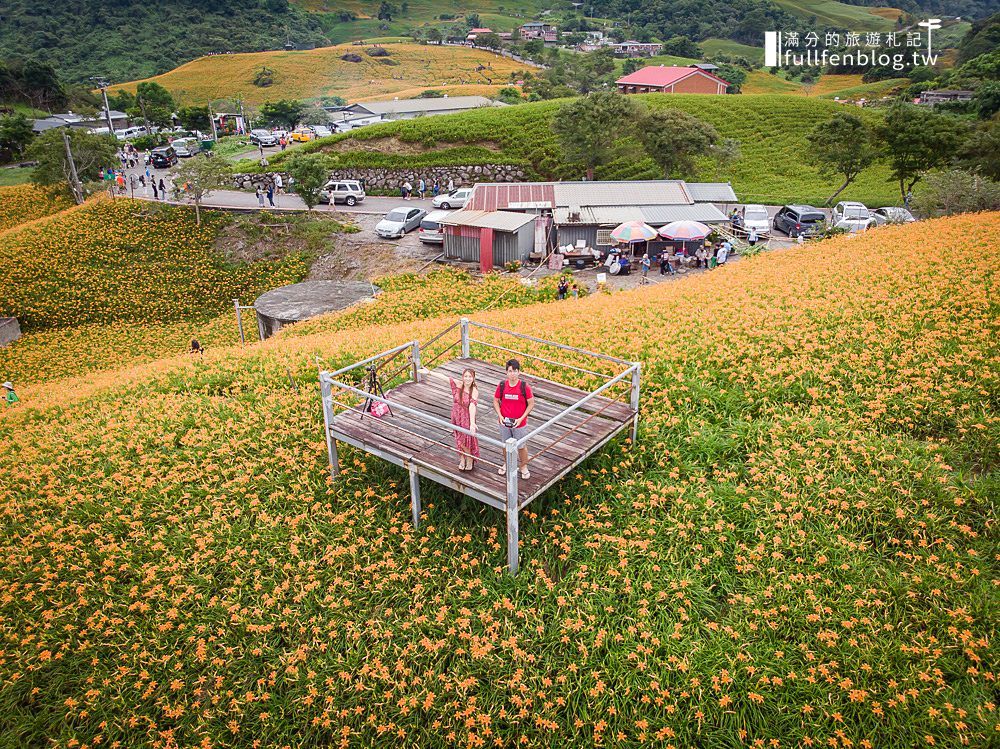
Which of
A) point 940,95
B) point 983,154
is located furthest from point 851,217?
point 940,95

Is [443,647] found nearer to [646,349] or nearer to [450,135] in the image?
[646,349]

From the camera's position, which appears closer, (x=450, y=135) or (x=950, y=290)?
(x=950, y=290)

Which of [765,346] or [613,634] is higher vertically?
[765,346]

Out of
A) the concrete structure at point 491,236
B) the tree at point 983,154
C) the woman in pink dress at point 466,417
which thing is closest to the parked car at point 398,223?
the concrete structure at point 491,236

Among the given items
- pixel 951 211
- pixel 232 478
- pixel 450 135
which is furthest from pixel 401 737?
pixel 450 135

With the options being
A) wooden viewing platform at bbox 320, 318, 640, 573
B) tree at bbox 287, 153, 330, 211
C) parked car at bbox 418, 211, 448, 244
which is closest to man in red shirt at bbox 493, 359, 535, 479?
wooden viewing platform at bbox 320, 318, 640, 573

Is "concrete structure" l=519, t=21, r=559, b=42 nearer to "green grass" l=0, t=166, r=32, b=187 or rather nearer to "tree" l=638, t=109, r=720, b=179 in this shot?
"green grass" l=0, t=166, r=32, b=187
